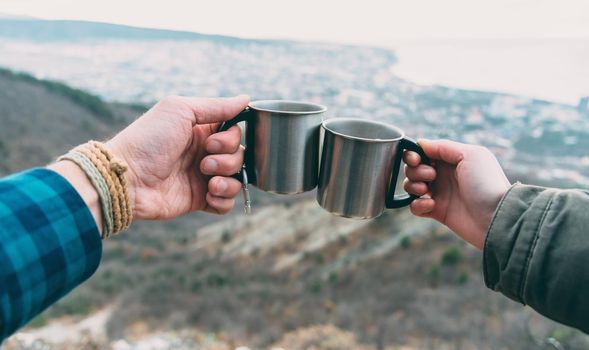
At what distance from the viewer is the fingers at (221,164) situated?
1386 mm

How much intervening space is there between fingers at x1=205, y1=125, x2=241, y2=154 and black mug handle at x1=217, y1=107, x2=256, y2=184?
0.08ft

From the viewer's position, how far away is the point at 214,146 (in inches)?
54.1

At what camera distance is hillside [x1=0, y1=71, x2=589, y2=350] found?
4.96m

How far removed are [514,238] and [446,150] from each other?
38 cm

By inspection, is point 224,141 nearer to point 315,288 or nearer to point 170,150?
point 170,150

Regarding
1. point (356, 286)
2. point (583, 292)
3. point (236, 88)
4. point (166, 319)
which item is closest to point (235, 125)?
point (583, 292)

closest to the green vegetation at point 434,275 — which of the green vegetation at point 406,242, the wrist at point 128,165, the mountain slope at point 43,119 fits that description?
the green vegetation at point 406,242

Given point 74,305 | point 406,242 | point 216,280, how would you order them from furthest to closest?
point 406,242 → point 216,280 → point 74,305

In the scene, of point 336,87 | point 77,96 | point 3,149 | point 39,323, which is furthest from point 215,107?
point 77,96

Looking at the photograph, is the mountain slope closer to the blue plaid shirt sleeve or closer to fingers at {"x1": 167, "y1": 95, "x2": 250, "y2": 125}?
fingers at {"x1": 167, "y1": 95, "x2": 250, "y2": 125}

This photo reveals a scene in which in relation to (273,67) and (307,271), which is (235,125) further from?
(273,67)

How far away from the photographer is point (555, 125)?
22.2 ft

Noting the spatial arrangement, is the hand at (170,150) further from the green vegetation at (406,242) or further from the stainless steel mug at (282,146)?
the green vegetation at (406,242)

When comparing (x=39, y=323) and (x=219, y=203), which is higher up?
(x=219, y=203)
